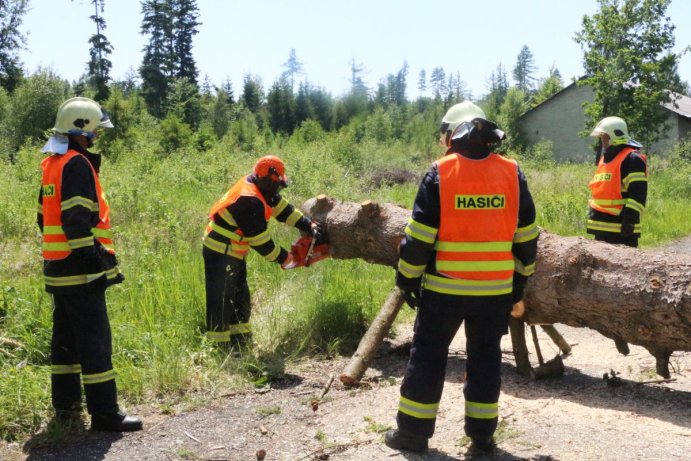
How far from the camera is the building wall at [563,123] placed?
34031 millimetres

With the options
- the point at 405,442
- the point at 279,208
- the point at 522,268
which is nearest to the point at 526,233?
the point at 522,268

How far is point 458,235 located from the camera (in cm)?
333

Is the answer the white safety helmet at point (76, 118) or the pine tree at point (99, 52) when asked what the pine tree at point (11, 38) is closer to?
the pine tree at point (99, 52)

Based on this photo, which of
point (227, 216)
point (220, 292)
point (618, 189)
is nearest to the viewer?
point (227, 216)

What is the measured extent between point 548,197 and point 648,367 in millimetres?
9103

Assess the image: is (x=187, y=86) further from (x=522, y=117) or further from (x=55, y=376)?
(x=55, y=376)

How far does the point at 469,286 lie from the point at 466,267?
0.36 feet

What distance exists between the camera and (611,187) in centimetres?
646

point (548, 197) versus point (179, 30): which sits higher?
point (179, 30)

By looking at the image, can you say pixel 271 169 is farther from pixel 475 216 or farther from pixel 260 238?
pixel 475 216

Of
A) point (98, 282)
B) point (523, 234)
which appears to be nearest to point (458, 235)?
point (523, 234)

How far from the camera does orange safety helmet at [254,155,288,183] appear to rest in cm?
538

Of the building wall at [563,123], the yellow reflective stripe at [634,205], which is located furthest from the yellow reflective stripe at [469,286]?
the building wall at [563,123]

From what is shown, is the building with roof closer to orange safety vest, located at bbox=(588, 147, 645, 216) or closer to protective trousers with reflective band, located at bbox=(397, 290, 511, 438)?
orange safety vest, located at bbox=(588, 147, 645, 216)
